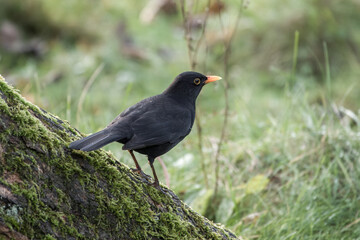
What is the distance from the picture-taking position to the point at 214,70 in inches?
339

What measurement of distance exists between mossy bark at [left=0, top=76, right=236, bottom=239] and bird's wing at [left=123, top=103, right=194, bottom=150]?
0.27 metres

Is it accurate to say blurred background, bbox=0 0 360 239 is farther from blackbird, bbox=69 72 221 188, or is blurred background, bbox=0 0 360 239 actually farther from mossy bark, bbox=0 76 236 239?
mossy bark, bbox=0 76 236 239

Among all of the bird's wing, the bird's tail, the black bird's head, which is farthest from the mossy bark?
the black bird's head

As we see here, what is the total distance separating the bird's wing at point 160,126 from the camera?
2736mm

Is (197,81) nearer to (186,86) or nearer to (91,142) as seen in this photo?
(186,86)

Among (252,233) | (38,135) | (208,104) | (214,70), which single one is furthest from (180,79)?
(214,70)

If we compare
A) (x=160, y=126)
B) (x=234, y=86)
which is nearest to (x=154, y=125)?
(x=160, y=126)

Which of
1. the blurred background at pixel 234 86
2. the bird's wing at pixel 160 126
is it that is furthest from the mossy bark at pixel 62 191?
the blurred background at pixel 234 86

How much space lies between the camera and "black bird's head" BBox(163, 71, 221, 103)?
345 cm

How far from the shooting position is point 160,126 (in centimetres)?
292

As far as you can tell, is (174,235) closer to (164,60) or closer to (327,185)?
(327,185)

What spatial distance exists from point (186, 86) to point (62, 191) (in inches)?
63.5

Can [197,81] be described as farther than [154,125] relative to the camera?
Yes

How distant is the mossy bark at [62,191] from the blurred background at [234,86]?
3.88 feet
